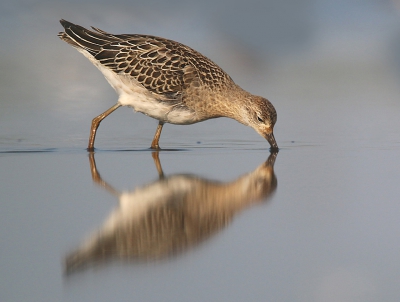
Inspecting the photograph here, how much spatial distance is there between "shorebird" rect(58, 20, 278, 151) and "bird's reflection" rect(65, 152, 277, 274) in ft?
7.01

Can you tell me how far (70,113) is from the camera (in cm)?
1007

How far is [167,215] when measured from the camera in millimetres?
5031

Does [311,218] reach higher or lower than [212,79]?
lower

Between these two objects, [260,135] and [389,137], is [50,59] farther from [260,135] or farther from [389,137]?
[389,137]

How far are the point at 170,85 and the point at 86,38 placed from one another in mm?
1255

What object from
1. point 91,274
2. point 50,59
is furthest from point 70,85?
point 91,274

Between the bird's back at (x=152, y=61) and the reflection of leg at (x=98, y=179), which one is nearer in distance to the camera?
the reflection of leg at (x=98, y=179)

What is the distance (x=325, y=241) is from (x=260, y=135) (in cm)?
423

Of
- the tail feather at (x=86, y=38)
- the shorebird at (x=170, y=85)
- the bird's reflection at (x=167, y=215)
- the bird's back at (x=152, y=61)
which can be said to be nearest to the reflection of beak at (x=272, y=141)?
the shorebird at (x=170, y=85)

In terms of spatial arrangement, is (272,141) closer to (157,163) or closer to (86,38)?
(157,163)

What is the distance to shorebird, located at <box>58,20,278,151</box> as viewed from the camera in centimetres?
874

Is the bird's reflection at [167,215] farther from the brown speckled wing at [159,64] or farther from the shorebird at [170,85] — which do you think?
the brown speckled wing at [159,64]

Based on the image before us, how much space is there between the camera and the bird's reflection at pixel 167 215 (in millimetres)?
4293

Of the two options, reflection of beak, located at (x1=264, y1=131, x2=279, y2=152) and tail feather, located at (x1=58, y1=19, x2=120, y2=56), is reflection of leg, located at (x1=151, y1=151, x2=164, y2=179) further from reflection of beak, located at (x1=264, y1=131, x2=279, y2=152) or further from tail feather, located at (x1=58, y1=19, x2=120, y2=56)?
tail feather, located at (x1=58, y1=19, x2=120, y2=56)
